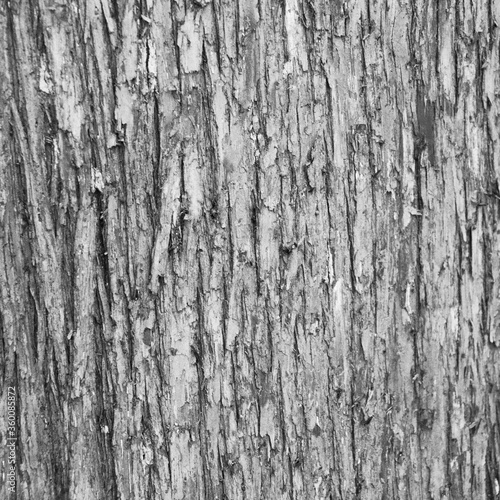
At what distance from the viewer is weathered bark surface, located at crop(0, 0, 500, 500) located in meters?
1.37

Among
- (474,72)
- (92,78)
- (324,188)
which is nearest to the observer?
(92,78)

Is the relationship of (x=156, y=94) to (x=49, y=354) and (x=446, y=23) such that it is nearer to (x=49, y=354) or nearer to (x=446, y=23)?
(x=49, y=354)

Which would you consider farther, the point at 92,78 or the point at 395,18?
the point at 395,18

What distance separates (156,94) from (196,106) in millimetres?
97

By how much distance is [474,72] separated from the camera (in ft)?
5.24

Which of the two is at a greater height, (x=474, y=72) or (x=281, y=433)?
(x=474, y=72)

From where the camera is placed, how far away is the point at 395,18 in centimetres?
150

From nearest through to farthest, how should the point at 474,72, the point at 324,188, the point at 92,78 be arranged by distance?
the point at 92,78 → the point at 324,188 → the point at 474,72

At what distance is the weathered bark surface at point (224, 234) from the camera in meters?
1.37

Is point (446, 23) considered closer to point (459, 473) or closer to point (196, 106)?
point (196, 106)

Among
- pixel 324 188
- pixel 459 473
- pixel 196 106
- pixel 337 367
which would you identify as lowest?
pixel 459 473

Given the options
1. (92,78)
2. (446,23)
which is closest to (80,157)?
(92,78)

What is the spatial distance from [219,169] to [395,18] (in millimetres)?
606

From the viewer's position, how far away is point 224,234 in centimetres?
143
